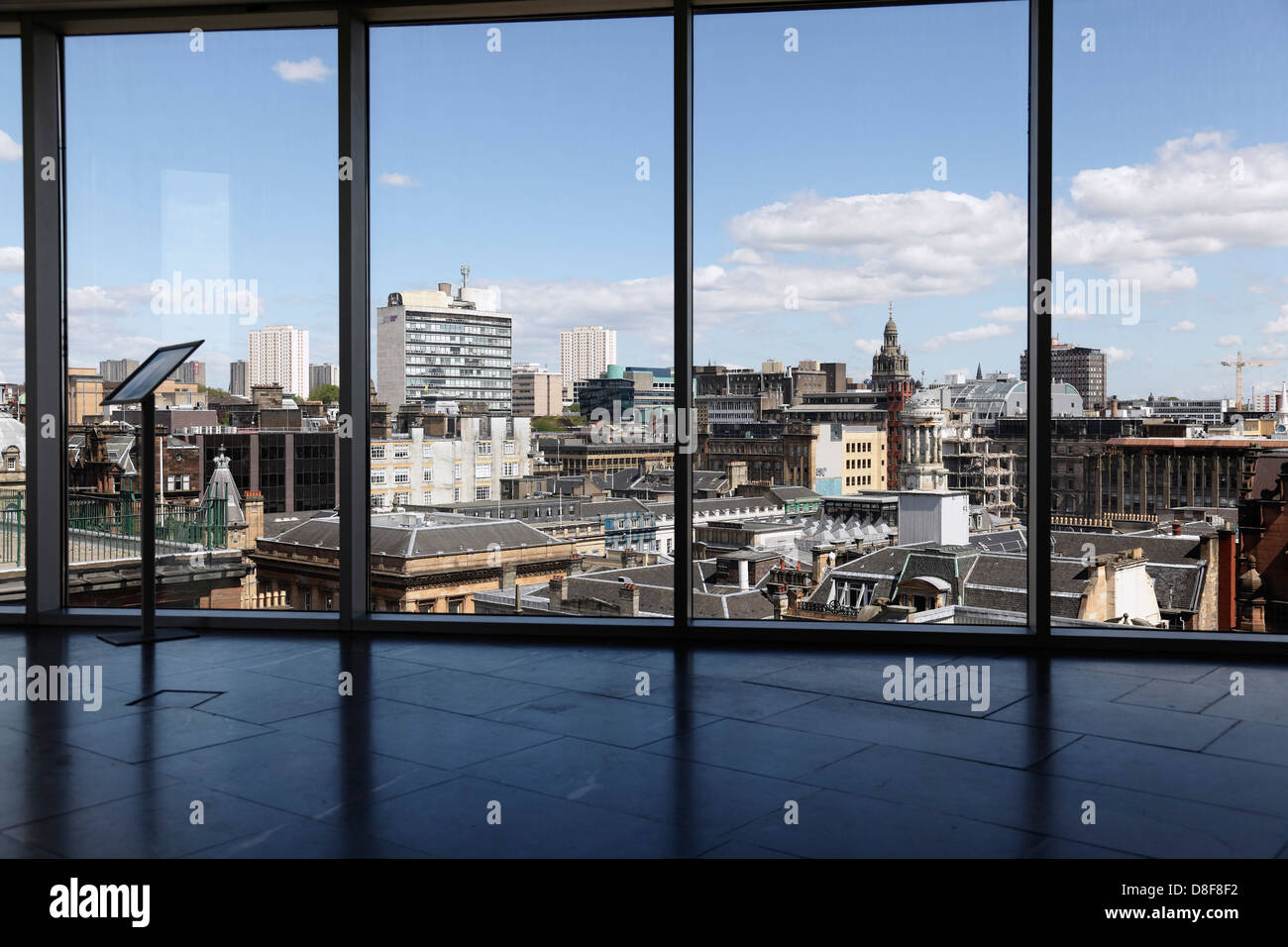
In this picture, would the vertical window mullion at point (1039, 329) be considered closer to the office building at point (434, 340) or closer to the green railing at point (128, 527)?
the office building at point (434, 340)

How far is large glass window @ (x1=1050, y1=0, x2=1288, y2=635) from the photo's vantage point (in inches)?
209

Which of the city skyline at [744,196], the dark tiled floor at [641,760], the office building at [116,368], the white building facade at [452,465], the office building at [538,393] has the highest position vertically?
the city skyline at [744,196]

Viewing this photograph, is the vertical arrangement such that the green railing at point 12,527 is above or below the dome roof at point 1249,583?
above

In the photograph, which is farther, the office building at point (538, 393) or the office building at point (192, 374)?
the office building at point (538, 393)

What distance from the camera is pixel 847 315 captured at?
5.72m

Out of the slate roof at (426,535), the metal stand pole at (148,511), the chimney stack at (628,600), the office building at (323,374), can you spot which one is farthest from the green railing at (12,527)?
the chimney stack at (628,600)

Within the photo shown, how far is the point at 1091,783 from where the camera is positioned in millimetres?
3209

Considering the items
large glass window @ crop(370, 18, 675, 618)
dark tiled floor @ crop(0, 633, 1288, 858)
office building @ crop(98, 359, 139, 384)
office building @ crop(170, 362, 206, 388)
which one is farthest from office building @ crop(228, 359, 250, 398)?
dark tiled floor @ crop(0, 633, 1288, 858)

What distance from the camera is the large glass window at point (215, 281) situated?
6.05 m

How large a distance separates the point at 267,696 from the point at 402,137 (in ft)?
11.1

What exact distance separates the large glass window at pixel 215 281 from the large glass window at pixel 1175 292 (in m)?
4.08

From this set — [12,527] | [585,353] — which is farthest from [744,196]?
[12,527]

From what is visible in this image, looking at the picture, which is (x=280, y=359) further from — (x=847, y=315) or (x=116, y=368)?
(x=847, y=315)
